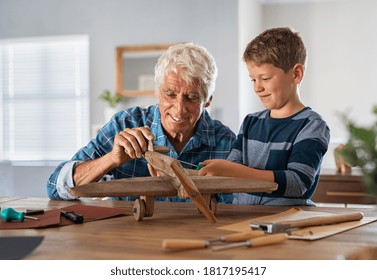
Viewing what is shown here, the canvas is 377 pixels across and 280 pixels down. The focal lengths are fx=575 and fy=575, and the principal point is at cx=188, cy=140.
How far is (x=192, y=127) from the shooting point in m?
2.50

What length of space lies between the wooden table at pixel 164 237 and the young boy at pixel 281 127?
155mm

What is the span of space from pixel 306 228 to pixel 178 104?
A: 1.05 metres

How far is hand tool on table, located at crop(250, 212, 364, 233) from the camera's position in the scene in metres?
1.34

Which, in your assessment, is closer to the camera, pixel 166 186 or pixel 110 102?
pixel 166 186

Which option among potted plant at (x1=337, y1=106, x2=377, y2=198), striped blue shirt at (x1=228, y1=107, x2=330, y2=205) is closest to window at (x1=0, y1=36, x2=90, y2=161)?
striped blue shirt at (x1=228, y1=107, x2=330, y2=205)

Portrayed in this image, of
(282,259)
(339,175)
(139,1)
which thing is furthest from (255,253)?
(139,1)

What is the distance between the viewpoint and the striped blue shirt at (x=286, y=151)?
187cm

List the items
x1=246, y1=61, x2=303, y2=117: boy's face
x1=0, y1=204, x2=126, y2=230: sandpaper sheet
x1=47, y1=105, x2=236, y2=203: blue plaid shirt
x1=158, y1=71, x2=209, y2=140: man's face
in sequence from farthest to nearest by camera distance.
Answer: x1=47, y1=105, x2=236, y2=203: blue plaid shirt < x1=158, y1=71, x2=209, y2=140: man's face < x1=246, y1=61, x2=303, y2=117: boy's face < x1=0, y1=204, x2=126, y2=230: sandpaper sheet

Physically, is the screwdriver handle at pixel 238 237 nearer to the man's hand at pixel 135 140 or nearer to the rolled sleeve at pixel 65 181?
the man's hand at pixel 135 140

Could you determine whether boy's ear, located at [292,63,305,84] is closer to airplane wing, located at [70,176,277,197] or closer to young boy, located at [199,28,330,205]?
young boy, located at [199,28,330,205]

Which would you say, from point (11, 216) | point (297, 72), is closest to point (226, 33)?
point (297, 72)

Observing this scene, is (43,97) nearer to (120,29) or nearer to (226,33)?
(120,29)

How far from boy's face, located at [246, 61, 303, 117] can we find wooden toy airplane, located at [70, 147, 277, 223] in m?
0.51

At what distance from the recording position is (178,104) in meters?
2.35
